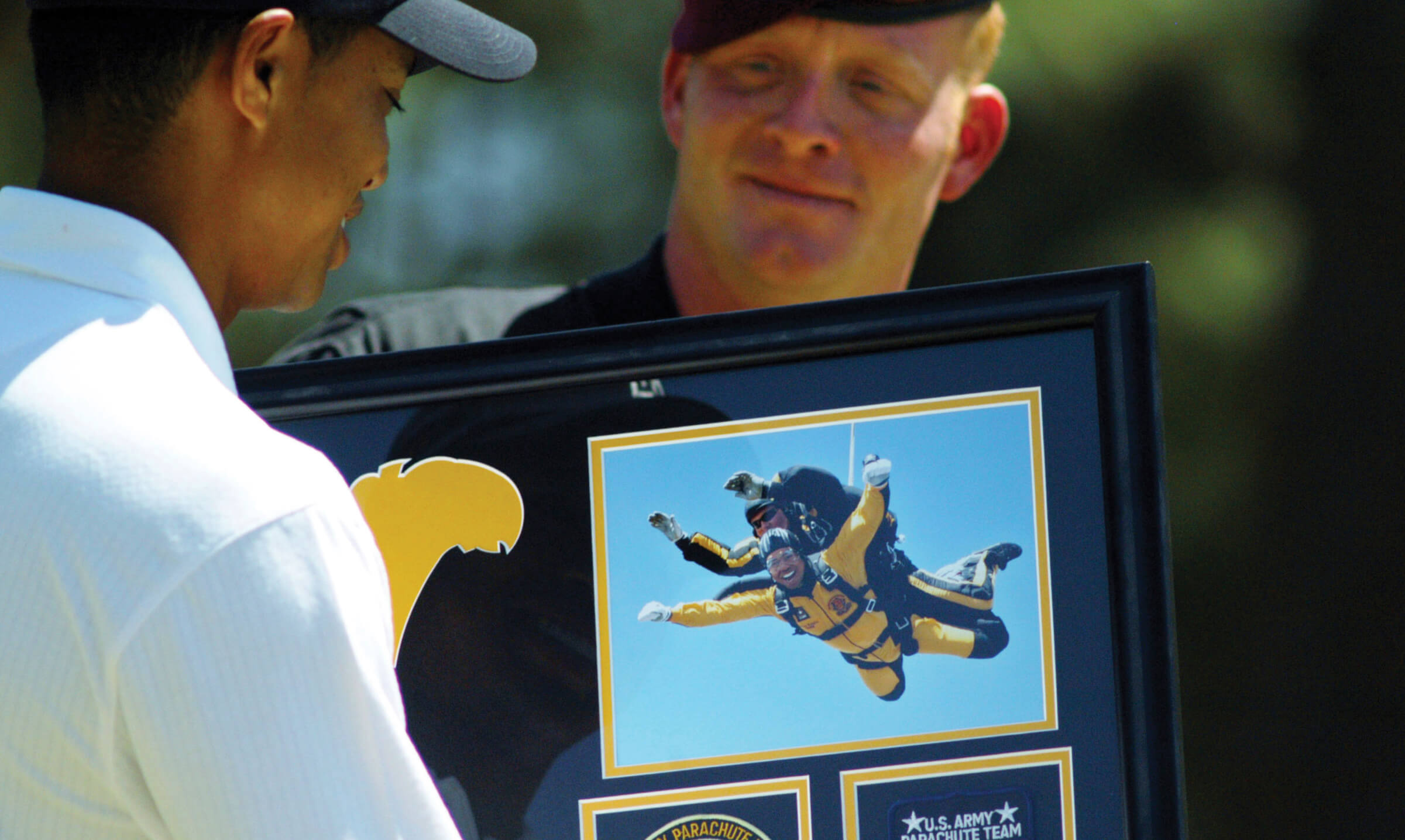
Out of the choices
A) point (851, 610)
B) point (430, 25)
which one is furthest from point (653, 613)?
point (430, 25)

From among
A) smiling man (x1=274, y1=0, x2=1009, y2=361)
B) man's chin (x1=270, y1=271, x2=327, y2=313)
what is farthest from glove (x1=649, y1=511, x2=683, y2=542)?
smiling man (x1=274, y1=0, x2=1009, y2=361)

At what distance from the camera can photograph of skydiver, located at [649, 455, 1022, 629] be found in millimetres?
1521

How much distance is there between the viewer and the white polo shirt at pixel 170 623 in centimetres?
98

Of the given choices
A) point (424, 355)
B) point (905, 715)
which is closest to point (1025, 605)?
point (905, 715)

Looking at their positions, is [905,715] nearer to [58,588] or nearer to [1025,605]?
[1025,605]

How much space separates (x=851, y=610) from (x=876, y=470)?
0.14 meters

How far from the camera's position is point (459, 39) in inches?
56.0

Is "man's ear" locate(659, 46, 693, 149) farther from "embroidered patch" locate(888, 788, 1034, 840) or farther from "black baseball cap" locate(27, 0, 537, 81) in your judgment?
"embroidered patch" locate(888, 788, 1034, 840)

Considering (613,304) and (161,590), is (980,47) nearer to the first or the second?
(613,304)

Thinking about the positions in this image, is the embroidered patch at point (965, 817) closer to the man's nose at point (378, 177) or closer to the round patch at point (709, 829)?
the round patch at point (709, 829)

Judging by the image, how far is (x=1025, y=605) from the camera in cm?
151

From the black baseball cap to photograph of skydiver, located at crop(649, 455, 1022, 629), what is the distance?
47 cm

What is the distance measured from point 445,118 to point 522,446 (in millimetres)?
4031

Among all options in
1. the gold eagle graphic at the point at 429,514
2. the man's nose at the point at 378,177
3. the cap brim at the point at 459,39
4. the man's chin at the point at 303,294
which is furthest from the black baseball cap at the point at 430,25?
the gold eagle graphic at the point at 429,514
